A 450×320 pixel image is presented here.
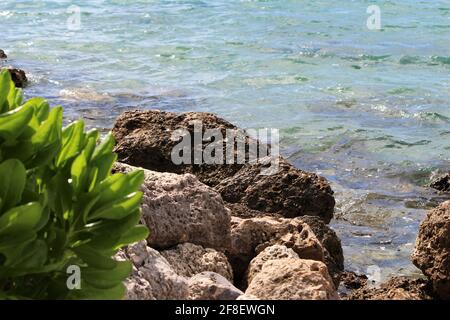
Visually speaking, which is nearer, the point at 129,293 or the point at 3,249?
the point at 3,249

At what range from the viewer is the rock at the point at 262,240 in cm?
529

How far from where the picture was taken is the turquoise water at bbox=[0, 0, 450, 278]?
974 centimetres

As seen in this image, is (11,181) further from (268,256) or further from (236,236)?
(236,236)

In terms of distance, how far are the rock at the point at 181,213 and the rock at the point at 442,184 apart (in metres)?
4.92

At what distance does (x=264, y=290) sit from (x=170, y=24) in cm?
1910

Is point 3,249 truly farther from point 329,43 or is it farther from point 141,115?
point 329,43

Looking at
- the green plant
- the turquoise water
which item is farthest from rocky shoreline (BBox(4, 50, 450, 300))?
the turquoise water

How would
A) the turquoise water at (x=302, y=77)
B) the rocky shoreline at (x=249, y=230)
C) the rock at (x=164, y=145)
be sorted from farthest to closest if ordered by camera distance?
the turquoise water at (x=302, y=77) < the rock at (x=164, y=145) < the rocky shoreline at (x=249, y=230)

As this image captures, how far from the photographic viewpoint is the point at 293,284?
405 cm

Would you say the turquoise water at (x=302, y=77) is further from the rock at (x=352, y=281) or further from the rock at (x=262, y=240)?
the rock at (x=262, y=240)

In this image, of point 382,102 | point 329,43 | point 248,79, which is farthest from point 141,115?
point 329,43

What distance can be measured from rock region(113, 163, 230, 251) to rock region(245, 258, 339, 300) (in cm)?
75

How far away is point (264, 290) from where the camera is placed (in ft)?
13.5

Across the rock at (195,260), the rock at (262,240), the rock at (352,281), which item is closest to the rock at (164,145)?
the rock at (352,281)
